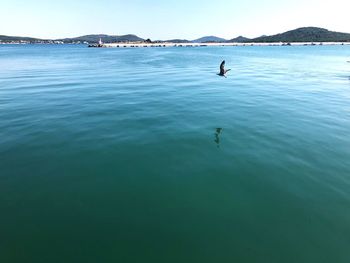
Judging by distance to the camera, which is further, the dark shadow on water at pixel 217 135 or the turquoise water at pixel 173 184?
the dark shadow on water at pixel 217 135

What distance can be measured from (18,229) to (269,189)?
8.51m

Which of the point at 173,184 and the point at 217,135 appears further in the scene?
the point at 217,135

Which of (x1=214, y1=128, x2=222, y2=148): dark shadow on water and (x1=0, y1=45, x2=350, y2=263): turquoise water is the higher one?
(x1=0, y1=45, x2=350, y2=263): turquoise water

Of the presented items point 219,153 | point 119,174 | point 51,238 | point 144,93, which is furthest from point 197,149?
point 144,93

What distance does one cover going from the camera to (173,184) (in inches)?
386

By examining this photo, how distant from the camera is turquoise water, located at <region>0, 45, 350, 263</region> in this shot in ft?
22.7

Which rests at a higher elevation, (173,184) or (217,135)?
(173,184)

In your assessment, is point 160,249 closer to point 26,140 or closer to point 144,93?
point 26,140

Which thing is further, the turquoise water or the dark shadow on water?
the dark shadow on water

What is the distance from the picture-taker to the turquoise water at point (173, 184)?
22.7 feet

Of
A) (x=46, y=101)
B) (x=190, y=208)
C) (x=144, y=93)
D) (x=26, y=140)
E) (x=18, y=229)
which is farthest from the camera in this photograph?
(x=144, y=93)

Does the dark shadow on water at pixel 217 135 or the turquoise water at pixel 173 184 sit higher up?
the turquoise water at pixel 173 184

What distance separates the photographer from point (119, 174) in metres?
10.5

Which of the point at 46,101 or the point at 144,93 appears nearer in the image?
the point at 46,101
